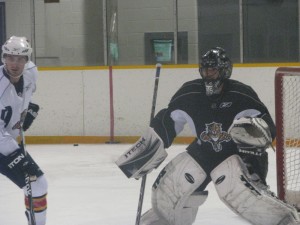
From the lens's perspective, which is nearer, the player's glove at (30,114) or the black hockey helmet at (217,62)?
the black hockey helmet at (217,62)

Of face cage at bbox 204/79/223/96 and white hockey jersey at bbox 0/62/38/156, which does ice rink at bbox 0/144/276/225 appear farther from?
face cage at bbox 204/79/223/96

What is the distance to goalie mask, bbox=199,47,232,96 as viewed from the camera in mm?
3125

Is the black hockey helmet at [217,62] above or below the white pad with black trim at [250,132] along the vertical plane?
above

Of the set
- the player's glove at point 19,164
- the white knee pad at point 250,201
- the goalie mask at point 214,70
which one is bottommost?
the white knee pad at point 250,201

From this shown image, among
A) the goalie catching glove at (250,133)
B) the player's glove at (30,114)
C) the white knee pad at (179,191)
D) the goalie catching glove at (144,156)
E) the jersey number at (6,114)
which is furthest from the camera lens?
the player's glove at (30,114)

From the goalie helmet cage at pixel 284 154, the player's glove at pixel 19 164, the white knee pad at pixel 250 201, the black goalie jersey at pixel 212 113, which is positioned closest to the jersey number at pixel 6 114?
the player's glove at pixel 19 164

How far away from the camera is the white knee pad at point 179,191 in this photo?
10.2 ft

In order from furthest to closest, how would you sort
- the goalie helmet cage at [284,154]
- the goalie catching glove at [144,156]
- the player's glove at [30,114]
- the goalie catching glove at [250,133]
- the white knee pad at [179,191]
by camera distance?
the goalie helmet cage at [284,154], the player's glove at [30,114], the goalie catching glove at [144,156], the white knee pad at [179,191], the goalie catching glove at [250,133]

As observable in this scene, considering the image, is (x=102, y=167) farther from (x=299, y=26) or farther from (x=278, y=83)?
(x=299, y=26)

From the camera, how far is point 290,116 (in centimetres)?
485

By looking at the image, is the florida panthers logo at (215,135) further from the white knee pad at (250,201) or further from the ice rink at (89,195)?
the ice rink at (89,195)

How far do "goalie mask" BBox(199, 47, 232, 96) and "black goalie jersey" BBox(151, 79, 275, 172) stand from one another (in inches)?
1.6

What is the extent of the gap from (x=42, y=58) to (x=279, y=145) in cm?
507

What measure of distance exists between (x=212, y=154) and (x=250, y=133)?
11.2 inches
